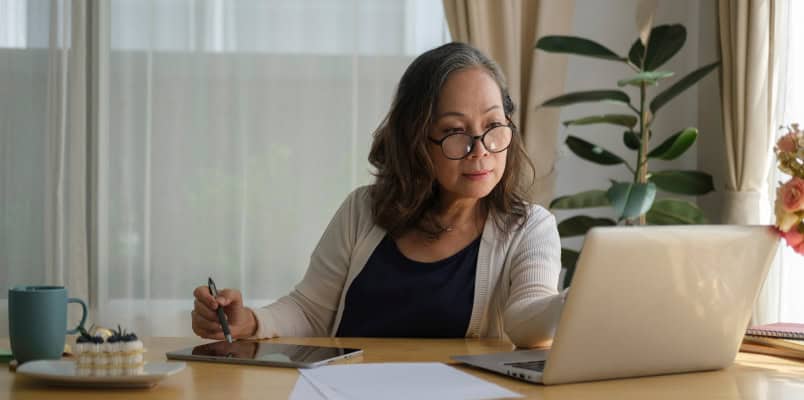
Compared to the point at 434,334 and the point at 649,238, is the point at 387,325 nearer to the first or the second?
the point at 434,334

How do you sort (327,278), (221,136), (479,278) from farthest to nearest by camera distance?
(221,136) → (327,278) → (479,278)

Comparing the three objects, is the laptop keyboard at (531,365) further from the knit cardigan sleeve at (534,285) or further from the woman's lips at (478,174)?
the woman's lips at (478,174)

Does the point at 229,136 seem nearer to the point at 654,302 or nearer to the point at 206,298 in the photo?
the point at 206,298

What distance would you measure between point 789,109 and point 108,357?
2473 mm

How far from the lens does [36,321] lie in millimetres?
1337

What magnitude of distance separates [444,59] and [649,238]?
83 cm

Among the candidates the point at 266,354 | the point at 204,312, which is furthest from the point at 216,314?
the point at 266,354

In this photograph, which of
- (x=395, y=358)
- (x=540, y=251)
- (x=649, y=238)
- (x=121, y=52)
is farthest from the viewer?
(x=121, y=52)

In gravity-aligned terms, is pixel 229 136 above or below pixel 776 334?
above

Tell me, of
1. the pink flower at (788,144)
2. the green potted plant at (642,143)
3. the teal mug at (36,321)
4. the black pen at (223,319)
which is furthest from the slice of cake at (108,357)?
the green potted plant at (642,143)

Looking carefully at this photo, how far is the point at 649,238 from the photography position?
1183 millimetres

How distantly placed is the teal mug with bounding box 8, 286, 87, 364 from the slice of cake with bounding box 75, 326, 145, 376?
0.52 ft

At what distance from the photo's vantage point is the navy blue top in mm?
1856

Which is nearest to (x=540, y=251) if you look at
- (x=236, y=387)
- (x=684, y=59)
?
(x=236, y=387)
